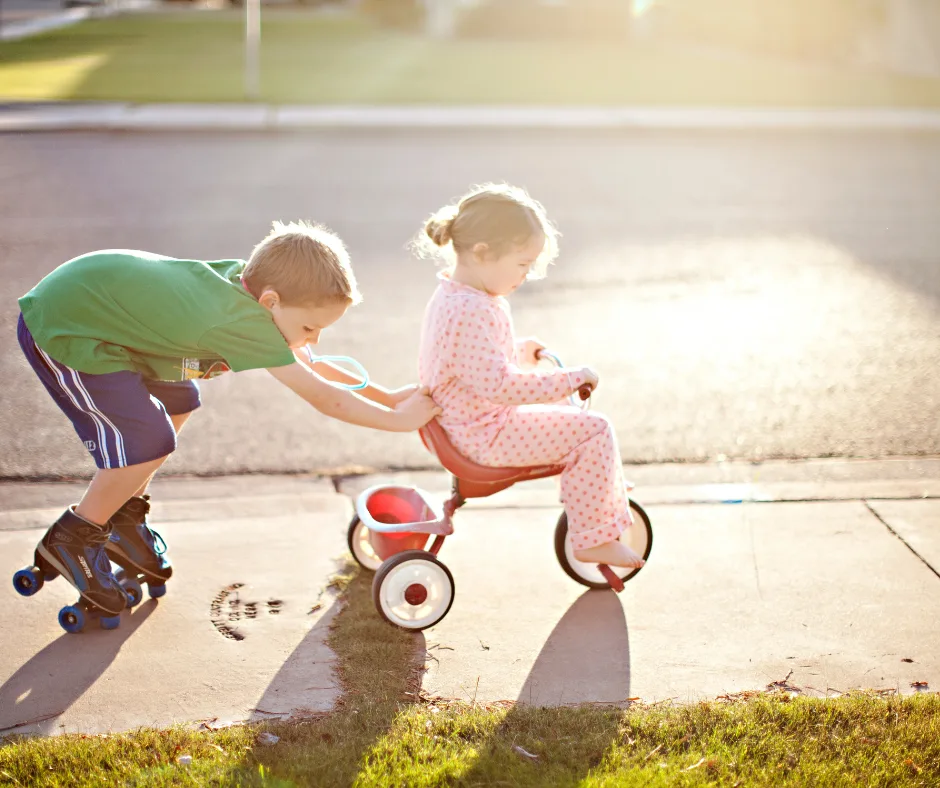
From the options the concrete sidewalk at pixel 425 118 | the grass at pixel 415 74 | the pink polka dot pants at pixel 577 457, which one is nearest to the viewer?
the pink polka dot pants at pixel 577 457

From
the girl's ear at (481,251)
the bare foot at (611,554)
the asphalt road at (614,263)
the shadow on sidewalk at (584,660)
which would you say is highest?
the girl's ear at (481,251)

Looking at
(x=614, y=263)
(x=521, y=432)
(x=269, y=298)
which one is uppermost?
(x=269, y=298)

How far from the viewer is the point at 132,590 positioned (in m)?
3.48

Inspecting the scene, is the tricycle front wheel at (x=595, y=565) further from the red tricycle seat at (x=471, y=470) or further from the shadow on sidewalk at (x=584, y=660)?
the red tricycle seat at (x=471, y=470)

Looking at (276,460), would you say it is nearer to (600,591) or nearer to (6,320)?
(600,591)

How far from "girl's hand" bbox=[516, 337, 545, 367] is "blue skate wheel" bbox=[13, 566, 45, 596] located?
167 cm

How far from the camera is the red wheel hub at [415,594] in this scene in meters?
3.33

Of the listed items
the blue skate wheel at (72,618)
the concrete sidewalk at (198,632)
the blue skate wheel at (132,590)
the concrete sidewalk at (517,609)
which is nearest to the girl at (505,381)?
the concrete sidewalk at (517,609)

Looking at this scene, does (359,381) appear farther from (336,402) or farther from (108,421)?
(108,421)

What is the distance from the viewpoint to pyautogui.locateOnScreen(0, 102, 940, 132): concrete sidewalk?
13758 millimetres

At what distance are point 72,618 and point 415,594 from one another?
3.42 ft

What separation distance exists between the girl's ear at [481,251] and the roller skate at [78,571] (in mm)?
1406

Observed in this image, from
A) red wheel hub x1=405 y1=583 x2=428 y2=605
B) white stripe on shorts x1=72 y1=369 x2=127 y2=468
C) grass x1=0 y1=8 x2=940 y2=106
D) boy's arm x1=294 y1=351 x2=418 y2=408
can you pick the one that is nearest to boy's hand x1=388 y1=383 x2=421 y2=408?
Result: boy's arm x1=294 y1=351 x2=418 y2=408

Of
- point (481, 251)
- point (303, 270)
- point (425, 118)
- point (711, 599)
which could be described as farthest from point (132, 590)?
point (425, 118)
